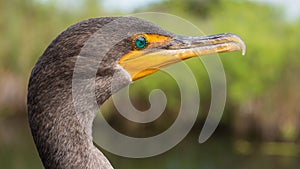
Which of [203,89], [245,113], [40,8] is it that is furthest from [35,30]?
[245,113]

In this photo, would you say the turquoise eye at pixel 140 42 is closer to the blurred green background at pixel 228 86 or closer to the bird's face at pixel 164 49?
the bird's face at pixel 164 49

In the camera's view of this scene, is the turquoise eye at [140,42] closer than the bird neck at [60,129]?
No

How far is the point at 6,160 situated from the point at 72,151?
13.1m

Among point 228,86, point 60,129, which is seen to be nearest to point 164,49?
point 60,129

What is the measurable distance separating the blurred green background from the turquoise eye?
1203 centimetres

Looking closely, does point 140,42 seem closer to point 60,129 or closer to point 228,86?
point 60,129

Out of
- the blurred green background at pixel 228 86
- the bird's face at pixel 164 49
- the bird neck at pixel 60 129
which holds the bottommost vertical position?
the blurred green background at pixel 228 86

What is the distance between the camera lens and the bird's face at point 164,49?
3.00 m

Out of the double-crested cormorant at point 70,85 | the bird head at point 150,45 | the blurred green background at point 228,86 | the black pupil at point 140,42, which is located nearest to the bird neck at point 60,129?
the double-crested cormorant at point 70,85

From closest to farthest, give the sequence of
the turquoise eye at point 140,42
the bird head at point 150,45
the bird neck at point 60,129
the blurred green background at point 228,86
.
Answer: the bird neck at point 60,129
the bird head at point 150,45
the turquoise eye at point 140,42
the blurred green background at point 228,86

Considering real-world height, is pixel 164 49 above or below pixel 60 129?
above

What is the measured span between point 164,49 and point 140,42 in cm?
14

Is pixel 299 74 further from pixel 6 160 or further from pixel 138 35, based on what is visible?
pixel 138 35

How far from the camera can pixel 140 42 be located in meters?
3.04
